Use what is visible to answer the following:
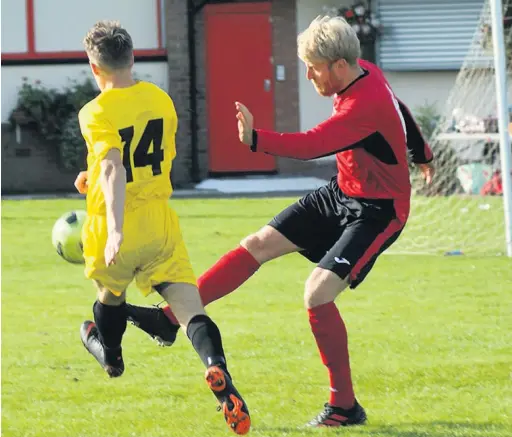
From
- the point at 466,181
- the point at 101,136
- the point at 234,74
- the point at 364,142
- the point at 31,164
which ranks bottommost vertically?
the point at 31,164

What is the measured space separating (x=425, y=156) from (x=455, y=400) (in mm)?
1263

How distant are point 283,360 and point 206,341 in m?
2.14

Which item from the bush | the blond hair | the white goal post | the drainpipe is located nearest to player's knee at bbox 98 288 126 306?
the blond hair

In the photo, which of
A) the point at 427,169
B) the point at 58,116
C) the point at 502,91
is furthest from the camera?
the point at 58,116

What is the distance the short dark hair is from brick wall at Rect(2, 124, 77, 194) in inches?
631

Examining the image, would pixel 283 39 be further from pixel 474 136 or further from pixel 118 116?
pixel 118 116

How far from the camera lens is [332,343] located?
20.3ft

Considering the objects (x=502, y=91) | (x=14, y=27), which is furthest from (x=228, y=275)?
(x=14, y=27)

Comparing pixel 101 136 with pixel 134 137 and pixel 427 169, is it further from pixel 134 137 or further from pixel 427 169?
pixel 427 169

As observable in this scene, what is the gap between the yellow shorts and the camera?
5934 millimetres

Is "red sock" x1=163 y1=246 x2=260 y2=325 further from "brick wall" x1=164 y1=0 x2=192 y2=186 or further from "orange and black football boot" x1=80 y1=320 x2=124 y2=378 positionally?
"brick wall" x1=164 y1=0 x2=192 y2=186

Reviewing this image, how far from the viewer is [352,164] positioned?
6.31 metres

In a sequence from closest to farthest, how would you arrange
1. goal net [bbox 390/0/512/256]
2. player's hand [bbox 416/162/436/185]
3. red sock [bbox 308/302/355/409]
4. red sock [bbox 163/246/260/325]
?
red sock [bbox 308/302/355/409] < red sock [bbox 163/246/260/325] < player's hand [bbox 416/162/436/185] < goal net [bbox 390/0/512/256]

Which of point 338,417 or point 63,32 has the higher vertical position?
point 63,32
